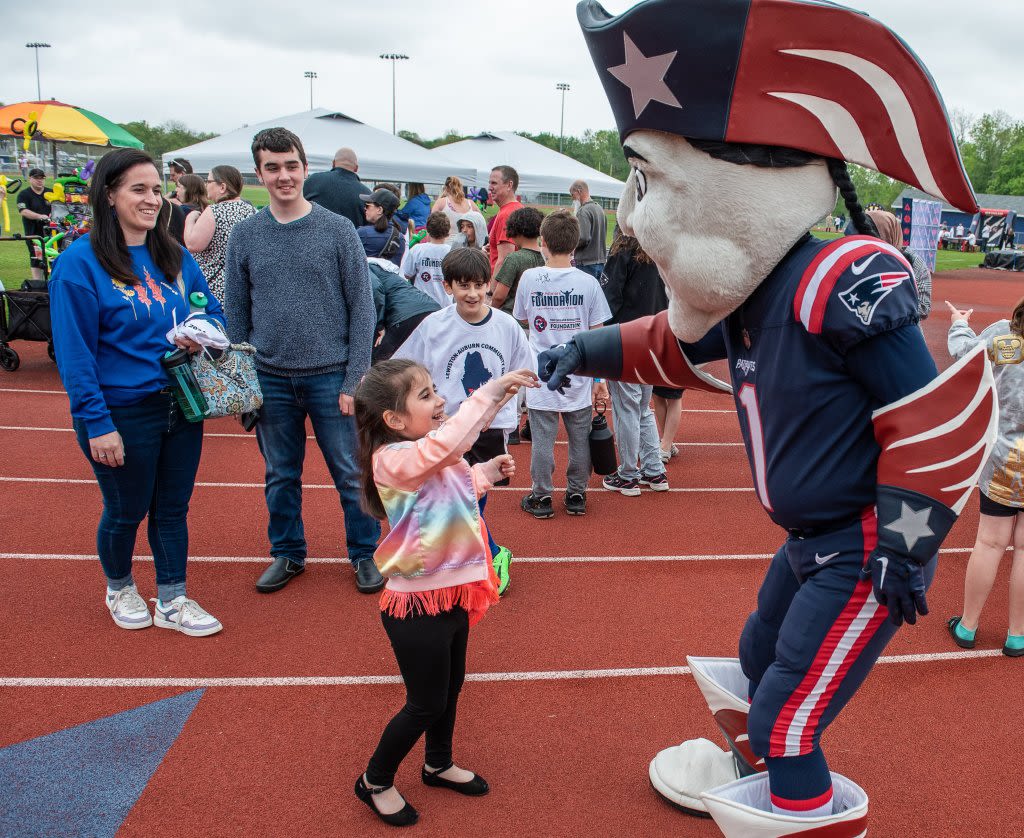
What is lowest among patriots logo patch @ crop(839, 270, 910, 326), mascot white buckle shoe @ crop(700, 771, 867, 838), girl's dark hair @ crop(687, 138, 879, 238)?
mascot white buckle shoe @ crop(700, 771, 867, 838)

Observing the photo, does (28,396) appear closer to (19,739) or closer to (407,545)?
(19,739)

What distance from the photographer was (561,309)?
527 cm

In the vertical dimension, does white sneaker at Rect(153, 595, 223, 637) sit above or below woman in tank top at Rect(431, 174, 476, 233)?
below

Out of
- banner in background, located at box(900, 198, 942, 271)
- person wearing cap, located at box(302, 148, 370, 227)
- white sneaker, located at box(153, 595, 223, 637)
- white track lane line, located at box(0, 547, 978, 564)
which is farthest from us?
banner in background, located at box(900, 198, 942, 271)

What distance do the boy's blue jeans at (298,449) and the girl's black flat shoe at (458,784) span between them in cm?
164

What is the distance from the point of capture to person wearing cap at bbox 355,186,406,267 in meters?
7.86

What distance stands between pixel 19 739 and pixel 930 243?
26.8m

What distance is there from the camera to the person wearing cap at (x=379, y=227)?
786cm

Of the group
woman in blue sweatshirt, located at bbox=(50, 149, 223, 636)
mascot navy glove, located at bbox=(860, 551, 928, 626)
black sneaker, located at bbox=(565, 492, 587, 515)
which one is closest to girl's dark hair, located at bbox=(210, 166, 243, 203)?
woman in blue sweatshirt, located at bbox=(50, 149, 223, 636)

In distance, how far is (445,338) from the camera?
14.2ft

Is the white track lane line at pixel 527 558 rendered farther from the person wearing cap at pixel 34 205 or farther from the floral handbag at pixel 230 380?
the person wearing cap at pixel 34 205

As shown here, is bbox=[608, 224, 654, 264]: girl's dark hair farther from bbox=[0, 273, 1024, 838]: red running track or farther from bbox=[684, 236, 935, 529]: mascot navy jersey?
bbox=[684, 236, 935, 529]: mascot navy jersey

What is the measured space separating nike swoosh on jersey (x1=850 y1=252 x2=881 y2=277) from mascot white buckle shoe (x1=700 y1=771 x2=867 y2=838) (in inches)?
54.5

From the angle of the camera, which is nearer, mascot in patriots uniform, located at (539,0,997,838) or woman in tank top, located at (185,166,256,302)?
mascot in patriots uniform, located at (539,0,997,838)
